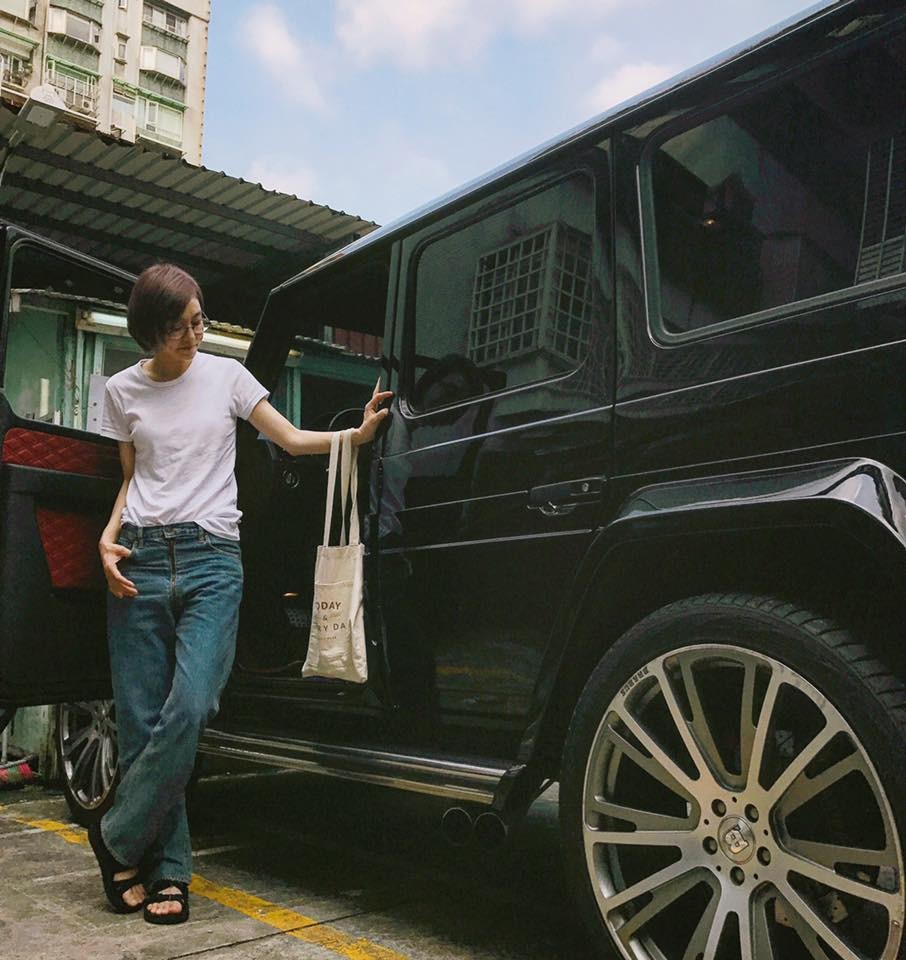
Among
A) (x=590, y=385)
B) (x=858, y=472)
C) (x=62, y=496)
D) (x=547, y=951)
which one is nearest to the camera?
(x=858, y=472)

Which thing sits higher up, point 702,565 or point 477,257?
point 477,257

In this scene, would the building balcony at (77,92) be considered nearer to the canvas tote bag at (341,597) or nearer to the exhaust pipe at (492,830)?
the canvas tote bag at (341,597)

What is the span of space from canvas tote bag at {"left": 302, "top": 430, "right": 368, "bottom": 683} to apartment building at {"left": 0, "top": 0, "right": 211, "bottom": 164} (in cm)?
3619

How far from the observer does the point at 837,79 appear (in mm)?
2002

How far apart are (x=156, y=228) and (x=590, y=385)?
630cm

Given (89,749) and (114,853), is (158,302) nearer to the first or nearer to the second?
(114,853)

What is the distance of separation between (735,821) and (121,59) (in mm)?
46731

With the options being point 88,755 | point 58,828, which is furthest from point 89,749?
point 58,828

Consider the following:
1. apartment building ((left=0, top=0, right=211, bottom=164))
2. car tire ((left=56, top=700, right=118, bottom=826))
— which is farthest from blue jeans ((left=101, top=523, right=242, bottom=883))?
apartment building ((left=0, top=0, right=211, bottom=164))

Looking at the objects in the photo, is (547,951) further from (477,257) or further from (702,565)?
(477,257)

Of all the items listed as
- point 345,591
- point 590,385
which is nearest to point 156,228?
point 345,591

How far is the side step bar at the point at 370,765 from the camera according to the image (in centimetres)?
234

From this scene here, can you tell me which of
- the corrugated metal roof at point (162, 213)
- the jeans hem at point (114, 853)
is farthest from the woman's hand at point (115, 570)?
the corrugated metal roof at point (162, 213)

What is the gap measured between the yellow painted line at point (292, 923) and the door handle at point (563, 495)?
3.92 feet
